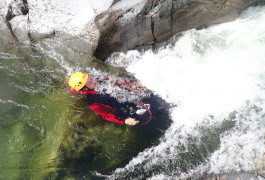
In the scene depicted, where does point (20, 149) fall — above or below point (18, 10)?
below

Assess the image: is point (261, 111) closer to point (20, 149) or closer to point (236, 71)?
point (236, 71)

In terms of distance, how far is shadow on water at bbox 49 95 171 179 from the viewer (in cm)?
635

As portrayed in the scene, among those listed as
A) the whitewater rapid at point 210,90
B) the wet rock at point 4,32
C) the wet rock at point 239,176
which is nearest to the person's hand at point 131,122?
the whitewater rapid at point 210,90

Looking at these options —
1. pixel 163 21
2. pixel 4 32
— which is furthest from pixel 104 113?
pixel 4 32

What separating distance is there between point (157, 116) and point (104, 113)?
4.24 ft

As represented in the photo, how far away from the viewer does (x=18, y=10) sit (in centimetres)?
864

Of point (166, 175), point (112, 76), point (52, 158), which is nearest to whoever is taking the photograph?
point (166, 175)

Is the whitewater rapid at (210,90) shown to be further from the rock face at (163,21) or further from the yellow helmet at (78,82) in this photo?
the yellow helmet at (78,82)

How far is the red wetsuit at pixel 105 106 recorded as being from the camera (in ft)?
22.3

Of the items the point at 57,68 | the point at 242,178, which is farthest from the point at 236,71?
the point at 57,68

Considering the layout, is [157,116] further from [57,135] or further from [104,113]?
[57,135]

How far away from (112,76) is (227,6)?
398 cm

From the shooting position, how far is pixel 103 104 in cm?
709

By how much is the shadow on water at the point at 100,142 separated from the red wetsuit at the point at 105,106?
0.18 m
